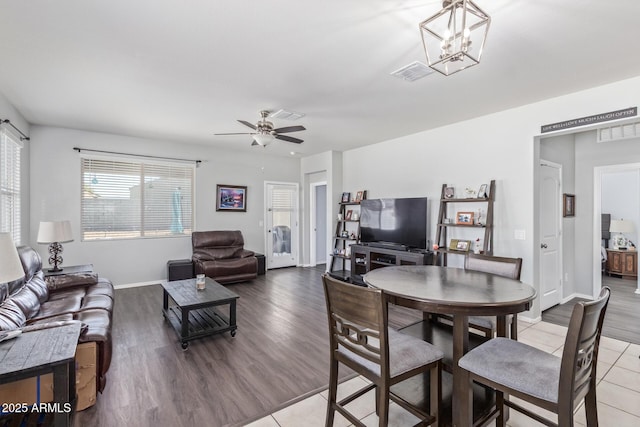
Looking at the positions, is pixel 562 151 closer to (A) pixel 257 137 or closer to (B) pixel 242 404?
(A) pixel 257 137

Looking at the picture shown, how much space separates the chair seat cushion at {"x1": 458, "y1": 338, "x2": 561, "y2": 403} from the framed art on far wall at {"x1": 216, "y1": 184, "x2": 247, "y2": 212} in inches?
225

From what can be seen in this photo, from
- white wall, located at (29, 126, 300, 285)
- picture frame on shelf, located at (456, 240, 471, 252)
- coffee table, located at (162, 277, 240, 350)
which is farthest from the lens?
white wall, located at (29, 126, 300, 285)

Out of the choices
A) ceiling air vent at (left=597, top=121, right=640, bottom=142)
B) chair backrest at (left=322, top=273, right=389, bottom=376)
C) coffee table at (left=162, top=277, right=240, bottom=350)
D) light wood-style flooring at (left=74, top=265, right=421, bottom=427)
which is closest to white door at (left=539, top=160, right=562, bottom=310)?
ceiling air vent at (left=597, top=121, right=640, bottom=142)

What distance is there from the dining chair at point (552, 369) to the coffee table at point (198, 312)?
245cm

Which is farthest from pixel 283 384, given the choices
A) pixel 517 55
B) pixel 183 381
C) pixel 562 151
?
pixel 562 151

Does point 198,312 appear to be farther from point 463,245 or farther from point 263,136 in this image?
point 463,245

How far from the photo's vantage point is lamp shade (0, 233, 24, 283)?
5.17 ft

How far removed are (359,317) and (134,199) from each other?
5.43 meters

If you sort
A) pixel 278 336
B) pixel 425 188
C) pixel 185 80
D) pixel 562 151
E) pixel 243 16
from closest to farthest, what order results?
pixel 243 16 → pixel 185 80 → pixel 278 336 → pixel 562 151 → pixel 425 188

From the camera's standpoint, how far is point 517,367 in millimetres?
1531

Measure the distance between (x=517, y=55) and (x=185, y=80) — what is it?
309cm

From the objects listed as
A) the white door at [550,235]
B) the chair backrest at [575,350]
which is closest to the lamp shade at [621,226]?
the white door at [550,235]

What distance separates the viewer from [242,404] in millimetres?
2178

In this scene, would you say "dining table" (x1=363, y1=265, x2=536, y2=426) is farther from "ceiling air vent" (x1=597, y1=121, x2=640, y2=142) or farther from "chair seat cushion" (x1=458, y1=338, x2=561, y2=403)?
"ceiling air vent" (x1=597, y1=121, x2=640, y2=142)
